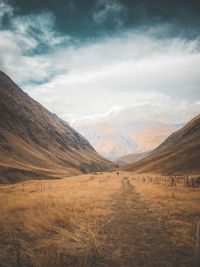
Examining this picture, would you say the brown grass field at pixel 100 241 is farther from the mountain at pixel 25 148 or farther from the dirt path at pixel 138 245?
the mountain at pixel 25 148

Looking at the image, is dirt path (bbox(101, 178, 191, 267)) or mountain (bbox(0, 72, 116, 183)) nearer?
dirt path (bbox(101, 178, 191, 267))

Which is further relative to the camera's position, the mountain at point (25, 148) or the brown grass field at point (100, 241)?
the mountain at point (25, 148)

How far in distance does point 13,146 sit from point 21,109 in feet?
202

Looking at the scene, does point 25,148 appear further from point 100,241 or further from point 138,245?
point 138,245

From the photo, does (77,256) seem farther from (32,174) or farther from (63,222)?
(32,174)

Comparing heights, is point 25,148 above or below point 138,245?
above

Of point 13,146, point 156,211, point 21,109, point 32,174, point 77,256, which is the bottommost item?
point 32,174

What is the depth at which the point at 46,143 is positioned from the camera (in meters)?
130

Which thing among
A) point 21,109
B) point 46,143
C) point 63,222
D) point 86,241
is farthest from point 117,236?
point 21,109

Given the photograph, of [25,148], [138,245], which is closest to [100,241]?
[138,245]

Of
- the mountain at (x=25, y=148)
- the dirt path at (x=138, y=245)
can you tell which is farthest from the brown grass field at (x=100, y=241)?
the mountain at (x=25, y=148)

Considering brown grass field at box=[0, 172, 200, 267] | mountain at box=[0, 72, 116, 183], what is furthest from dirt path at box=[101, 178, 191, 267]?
mountain at box=[0, 72, 116, 183]

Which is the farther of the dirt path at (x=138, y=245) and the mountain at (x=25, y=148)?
the mountain at (x=25, y=148)

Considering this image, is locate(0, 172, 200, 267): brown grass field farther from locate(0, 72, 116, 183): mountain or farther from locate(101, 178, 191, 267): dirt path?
locate(0, 72, 116, 183): mountain
